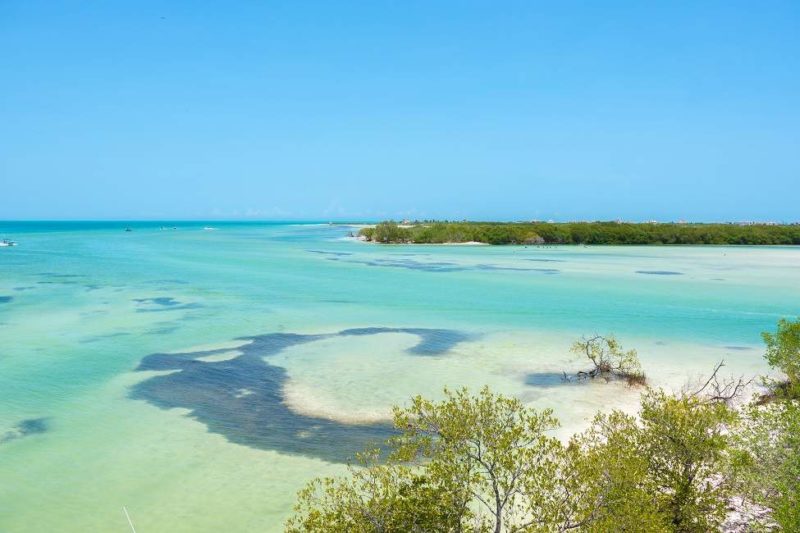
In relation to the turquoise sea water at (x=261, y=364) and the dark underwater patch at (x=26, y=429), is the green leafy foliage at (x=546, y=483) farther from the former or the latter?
the dark underwater patch at (x=26, y=429)

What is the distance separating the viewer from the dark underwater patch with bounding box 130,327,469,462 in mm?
13375

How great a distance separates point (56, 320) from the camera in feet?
93.0

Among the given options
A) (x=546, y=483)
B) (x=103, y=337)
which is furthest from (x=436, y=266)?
(x=546, y=483)

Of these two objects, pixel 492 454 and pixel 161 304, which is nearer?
pixel 492 454

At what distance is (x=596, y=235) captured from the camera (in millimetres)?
99312

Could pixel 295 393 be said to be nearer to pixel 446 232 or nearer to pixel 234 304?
pixel 234 304

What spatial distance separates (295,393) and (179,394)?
347cm

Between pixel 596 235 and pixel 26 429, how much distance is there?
95.8 m

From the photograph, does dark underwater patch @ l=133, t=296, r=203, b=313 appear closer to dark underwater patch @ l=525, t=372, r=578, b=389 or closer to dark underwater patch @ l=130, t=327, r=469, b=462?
dark underwater patch @ l=130, t=327, r=469, b=462

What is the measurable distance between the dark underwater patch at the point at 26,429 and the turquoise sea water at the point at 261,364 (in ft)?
0.23

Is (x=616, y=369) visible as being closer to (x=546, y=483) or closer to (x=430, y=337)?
(x=430, y=337)

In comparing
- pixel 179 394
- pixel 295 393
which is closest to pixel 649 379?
pixel 295 393

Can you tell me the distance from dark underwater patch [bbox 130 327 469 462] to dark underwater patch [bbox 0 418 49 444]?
2545 millimetres

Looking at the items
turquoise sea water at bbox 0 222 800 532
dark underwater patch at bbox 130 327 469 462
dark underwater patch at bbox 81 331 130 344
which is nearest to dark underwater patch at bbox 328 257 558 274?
turquoise sea water at bbox 0 222 800 532
